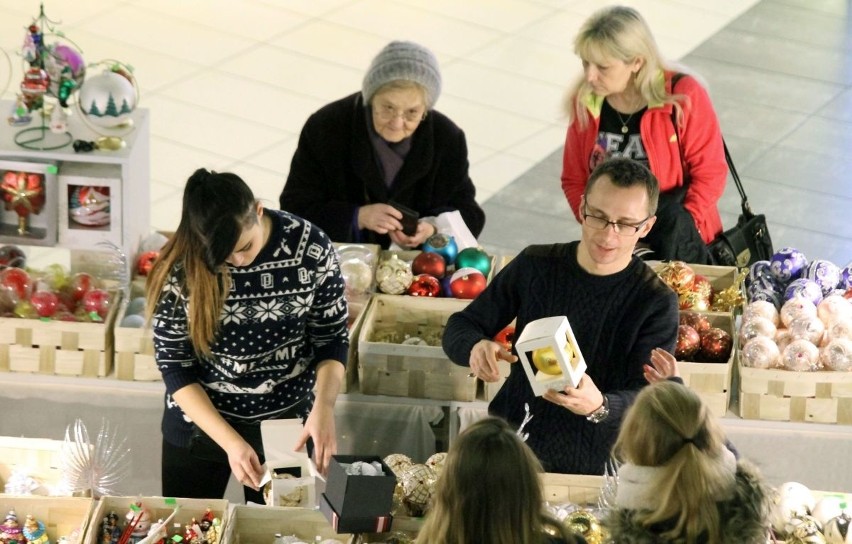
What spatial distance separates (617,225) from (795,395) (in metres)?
1.18

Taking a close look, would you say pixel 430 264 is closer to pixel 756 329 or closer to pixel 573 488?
pixel 756 329

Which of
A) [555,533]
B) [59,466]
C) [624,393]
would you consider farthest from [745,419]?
[59,466]

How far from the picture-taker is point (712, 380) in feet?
12.3

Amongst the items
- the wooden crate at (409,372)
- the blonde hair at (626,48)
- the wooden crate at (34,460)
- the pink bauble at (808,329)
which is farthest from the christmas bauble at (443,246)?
the wooden crate at (34,460)

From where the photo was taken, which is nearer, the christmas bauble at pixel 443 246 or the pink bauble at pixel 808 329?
the pink bauble at pixel 808 329

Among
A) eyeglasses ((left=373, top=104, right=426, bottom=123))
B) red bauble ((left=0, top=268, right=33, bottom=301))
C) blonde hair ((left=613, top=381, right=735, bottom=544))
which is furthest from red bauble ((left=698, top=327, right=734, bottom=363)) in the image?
red bauble ((left=0, top=268, right=33, bottom=301))

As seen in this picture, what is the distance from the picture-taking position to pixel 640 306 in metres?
3.00

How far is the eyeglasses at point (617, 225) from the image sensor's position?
9.59ft

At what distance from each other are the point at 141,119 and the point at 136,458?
111 cm

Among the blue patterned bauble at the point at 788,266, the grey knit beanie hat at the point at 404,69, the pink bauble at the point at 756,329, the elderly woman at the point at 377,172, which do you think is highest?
the grey knit beanie hat at the point at 404,69

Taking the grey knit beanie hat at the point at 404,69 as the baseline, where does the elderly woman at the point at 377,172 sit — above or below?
below

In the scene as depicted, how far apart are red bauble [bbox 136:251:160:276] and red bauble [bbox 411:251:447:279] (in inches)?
33.8

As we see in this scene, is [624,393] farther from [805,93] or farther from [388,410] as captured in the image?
[805,93]

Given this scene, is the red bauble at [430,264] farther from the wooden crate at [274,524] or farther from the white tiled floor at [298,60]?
the white tiled floor at [298,60]
